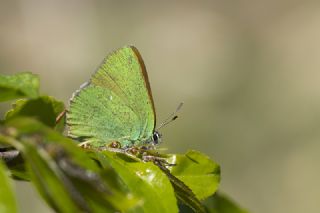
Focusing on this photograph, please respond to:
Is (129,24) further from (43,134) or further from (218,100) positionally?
(43,134)

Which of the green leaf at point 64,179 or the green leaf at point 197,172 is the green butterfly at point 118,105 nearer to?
the green leaf at point 197,172

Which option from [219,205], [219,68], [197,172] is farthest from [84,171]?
[219,68]

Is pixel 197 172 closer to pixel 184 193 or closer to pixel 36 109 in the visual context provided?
pixel 184 193

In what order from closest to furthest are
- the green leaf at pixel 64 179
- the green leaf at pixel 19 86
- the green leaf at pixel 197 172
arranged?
the green leaf at pixel 64 179 → the green leaf at pixel 19 86 → the green leaf at pixel 197 172

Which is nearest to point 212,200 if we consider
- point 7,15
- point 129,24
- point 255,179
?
point 255,179

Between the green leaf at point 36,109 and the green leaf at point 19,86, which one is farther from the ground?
the green leaf at point 19,86

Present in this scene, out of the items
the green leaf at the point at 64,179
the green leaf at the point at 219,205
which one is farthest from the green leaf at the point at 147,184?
the green leaf at the point at 219,205
